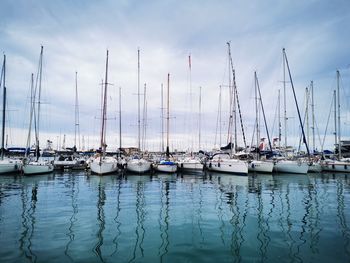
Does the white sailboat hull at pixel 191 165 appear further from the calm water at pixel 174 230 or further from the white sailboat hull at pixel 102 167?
the calm water at pixel 174 230

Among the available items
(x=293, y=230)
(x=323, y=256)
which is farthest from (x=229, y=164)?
(x=323, y=256)

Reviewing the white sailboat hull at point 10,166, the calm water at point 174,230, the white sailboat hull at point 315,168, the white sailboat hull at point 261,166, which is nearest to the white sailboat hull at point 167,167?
the white sailboat hull at point 261,166

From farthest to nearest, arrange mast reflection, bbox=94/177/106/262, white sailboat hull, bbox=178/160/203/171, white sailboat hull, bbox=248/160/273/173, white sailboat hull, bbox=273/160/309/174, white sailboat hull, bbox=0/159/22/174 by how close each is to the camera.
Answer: white sailboat hull, bbox=178/160/203/171
white sailboat hull, bbox=273/160/309/174
white sailboat hull, bbox=248/160/273/173
white sailboat hull, bbox=0/159/22/174
mast reflection, bbox=94/177/106/262

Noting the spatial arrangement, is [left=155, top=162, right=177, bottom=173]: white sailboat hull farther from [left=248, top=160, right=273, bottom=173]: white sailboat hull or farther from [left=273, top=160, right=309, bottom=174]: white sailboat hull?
[left=273, top=160, right=309, bottom=174]: white sailboat hull

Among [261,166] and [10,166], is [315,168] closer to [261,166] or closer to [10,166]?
[261,166]

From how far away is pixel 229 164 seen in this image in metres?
39.9

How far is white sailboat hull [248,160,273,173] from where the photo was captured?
1613 inches

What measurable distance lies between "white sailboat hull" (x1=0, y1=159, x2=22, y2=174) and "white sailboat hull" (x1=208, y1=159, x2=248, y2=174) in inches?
1204

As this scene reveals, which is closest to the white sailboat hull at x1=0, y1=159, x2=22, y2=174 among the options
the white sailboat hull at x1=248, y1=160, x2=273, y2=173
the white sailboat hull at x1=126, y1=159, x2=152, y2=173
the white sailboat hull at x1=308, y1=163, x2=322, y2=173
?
the white sailboat hull at x1=126, y1=159, x2=152, y2=173

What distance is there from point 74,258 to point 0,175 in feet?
115

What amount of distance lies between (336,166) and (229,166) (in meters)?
21.9

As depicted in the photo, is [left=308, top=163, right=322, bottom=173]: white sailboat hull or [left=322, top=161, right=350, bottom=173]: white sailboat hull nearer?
[left=322, top=161, right=350, bottom=173]: white sailboat hull

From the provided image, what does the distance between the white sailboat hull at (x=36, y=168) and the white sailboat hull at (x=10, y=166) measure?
5.11 feet

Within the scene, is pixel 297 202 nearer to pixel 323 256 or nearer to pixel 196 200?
pixel 196 200
